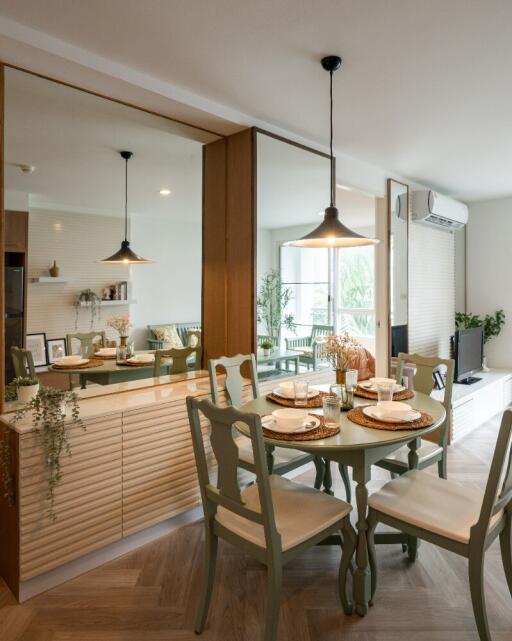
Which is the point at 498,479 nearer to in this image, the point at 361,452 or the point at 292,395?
the point at 361,452

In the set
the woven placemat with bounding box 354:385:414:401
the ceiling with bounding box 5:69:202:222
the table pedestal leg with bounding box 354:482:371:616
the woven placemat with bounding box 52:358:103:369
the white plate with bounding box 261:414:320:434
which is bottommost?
the table pedestal leg with bounding box 354:482:371:616

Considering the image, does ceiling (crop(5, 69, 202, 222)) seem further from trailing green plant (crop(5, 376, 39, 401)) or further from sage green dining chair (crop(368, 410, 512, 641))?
sage green dining chair (crop(368, 410, 512, 641))

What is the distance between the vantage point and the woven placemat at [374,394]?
2.42 meters

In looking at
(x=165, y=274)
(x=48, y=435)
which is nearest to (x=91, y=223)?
(x=165, y=274)

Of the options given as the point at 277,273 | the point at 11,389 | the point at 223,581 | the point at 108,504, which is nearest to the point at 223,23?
the point at 277,273

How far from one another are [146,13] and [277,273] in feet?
5.95

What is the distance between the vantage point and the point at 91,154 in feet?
8.81

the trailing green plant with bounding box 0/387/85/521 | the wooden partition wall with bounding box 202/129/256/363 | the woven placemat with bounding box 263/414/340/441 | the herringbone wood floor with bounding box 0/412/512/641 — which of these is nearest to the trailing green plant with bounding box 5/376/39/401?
the trailing green plant with bounding box 0/387/85/521

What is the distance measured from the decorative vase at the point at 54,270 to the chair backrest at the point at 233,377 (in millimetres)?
965

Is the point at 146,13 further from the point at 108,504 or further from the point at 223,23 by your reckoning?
the point at 108,504

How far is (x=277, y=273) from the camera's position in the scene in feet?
10.9

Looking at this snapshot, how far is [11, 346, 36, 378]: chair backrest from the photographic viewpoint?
220 cm

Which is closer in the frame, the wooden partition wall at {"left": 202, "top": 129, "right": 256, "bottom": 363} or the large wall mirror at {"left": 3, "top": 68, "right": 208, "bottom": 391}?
the large wall mirror at {"left": 3, "top": 68, "right": 208, "bottom": 391}

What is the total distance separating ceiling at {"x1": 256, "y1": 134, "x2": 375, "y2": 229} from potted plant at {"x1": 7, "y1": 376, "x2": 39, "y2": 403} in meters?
1.75
